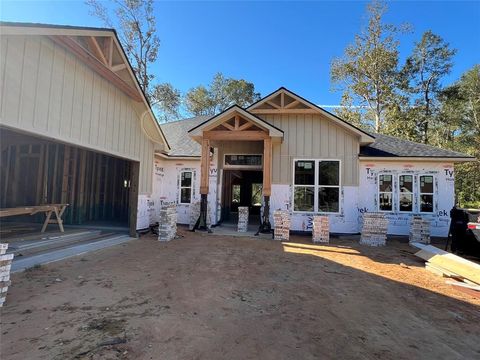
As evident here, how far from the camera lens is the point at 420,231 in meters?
9.42

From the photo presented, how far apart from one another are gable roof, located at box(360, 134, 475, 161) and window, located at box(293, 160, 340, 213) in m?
1.38

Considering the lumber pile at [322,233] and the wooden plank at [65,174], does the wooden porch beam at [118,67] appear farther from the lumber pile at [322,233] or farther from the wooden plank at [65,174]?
the lumber pile at [322,233]

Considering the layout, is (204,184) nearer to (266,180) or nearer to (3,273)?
(266,180)

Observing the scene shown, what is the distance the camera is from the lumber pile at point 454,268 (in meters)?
5.29

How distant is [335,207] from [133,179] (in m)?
7.46

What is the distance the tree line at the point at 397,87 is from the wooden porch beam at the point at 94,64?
17.4m

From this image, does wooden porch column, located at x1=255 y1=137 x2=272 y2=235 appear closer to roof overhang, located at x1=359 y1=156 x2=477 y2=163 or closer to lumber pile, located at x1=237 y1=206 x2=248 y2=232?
lumber pile, located at x1=237 y1=206 x2=248 y2=232

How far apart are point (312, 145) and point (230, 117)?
3.44m

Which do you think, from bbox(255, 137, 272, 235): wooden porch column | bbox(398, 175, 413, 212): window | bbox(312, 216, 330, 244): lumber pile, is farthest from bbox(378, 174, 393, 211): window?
bbox(255, 137, 272, 235): wooden porch column

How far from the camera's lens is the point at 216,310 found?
3764 millimetres

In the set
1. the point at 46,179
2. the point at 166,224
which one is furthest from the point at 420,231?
the point at 46,179

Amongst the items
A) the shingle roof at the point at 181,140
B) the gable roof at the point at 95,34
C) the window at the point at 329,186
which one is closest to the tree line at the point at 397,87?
the shingle roof at the point at 181,140

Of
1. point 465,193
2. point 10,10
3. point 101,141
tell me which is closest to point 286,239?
point 101,141

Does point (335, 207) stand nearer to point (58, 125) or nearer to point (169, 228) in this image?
point (169, 228)
